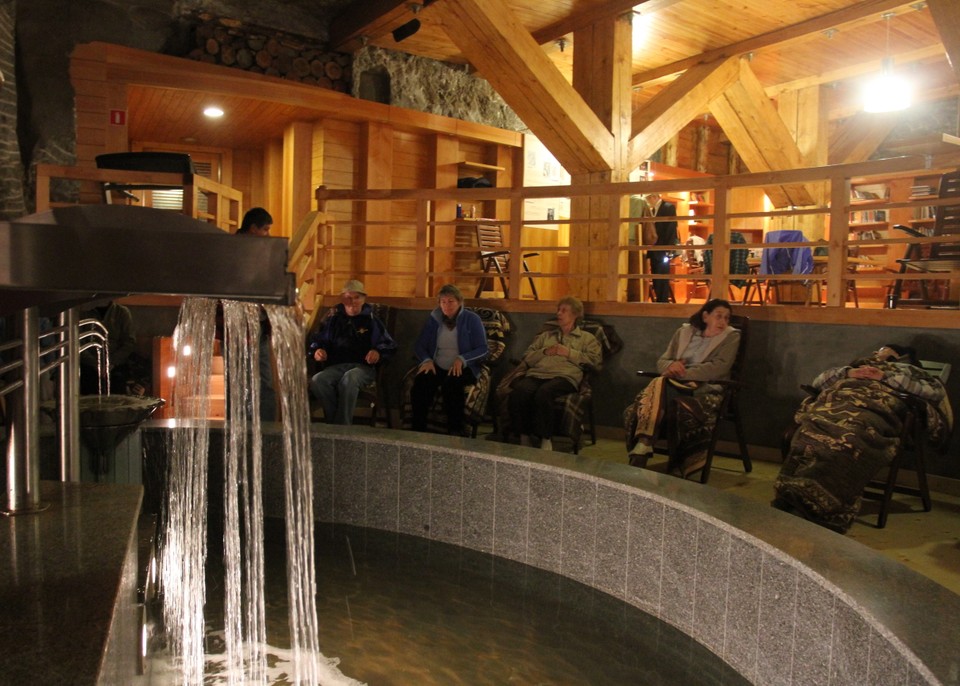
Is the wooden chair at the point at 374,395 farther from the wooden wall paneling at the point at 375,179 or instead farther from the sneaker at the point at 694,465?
the wooden wall paneling at the point at 375,179

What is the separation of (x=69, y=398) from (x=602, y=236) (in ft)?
18.9

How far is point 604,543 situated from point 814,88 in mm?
8443

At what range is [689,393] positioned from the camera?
15.7ft

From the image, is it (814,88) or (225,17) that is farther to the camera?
(814,88)

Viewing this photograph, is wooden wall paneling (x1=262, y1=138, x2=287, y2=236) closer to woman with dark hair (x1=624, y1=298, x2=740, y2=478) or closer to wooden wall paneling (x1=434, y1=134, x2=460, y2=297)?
wooden wall paneling (x1=434, y1=134, x2=460, y2=297)

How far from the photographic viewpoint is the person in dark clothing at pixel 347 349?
18.2ft

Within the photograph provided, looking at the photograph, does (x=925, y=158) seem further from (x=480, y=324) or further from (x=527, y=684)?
(x=527, y=684)

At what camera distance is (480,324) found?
568 centimetres

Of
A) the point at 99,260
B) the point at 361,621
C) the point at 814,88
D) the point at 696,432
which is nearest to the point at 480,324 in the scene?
the point at 696,432

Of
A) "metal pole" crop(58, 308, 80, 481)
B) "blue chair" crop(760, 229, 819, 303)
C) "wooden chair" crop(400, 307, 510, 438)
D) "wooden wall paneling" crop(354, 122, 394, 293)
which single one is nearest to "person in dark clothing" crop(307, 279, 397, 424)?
"wooden chair" crop(400, 307, 510, 438)

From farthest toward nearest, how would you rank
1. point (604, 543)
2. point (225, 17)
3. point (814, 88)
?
point (814, 88), point (225, 17), point (604, 543)

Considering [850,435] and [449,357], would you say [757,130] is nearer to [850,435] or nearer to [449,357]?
[449,357]

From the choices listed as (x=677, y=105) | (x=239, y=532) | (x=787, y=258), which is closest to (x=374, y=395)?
(x=239, y=532)

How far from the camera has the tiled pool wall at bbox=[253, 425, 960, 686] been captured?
2029 mm
